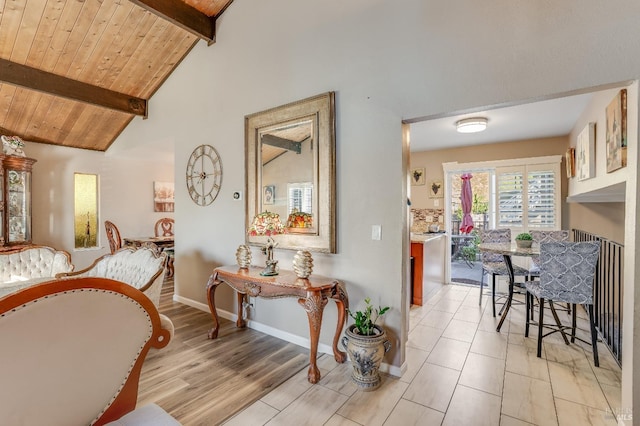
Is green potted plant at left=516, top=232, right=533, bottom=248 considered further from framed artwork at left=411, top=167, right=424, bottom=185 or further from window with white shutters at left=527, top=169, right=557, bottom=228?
framed artwork at left=411, top=167, right=424, bottom=185

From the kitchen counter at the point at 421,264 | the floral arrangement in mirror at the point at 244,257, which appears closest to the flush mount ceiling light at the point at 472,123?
the kitchen counter at the point at 421,264

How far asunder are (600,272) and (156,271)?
471cm

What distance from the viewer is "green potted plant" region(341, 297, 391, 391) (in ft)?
7.42

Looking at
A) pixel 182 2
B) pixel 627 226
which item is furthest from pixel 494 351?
pixel 182 2

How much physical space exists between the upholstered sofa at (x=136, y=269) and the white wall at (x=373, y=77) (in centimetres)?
83

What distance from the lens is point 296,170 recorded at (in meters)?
3.05

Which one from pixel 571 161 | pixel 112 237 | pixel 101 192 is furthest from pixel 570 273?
pixel 101 192

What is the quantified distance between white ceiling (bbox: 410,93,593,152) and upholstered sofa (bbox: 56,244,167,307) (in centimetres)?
333

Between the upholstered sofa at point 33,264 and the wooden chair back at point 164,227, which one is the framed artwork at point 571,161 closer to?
the upholstered sofa at point 33,264

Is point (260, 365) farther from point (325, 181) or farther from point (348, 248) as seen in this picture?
point (325, 181)

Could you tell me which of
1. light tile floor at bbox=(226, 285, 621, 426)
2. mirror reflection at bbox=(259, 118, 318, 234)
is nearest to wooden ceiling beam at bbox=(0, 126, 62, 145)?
mirror reflection at bbox=(259, 118, 318, 234)

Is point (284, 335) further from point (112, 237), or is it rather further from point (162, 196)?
point (162, 196)

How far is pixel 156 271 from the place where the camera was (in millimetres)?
2912

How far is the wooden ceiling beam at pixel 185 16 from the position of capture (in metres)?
3.22
